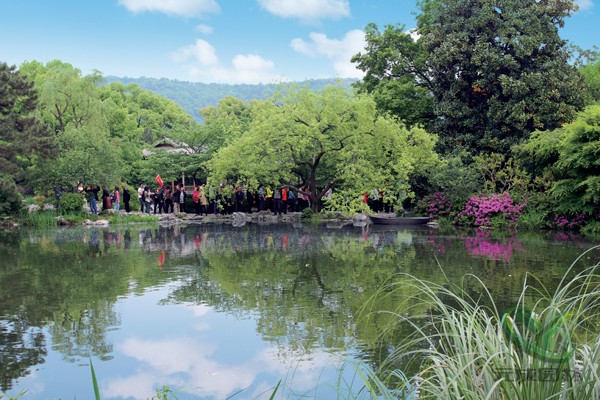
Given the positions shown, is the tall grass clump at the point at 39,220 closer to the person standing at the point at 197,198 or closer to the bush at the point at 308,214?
the person standing at the point at 197,198

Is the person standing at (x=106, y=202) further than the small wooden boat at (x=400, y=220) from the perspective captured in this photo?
Yes

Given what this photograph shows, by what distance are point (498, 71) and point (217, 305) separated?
20.0 m

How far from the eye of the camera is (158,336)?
275 inches

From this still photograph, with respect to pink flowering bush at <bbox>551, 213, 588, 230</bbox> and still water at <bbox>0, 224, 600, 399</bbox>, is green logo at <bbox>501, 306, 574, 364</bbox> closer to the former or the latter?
still water at <bbox>0, 224, 600, 399</bbox>

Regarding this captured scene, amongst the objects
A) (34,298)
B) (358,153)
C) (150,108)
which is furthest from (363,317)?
(150,108)

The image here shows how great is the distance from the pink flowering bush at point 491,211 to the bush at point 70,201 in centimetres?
1461

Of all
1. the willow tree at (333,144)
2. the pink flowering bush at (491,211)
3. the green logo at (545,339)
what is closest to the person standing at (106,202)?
the willow tree at (333,144)

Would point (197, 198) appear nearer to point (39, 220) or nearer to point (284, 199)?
point (284, 199)

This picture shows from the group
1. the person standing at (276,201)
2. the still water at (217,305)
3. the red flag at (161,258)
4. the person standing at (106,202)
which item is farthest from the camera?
the person standing at (276,201)

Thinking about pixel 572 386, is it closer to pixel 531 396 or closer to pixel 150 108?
pixel 531 396

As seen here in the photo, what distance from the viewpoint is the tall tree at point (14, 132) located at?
67.3ft

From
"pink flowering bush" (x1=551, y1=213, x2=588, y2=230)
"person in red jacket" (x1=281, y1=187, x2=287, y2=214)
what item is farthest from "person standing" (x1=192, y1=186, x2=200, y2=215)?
"pink flowering bush" (x1=551, y1=213, x2=588, y2=230)

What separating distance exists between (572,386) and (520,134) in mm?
23490

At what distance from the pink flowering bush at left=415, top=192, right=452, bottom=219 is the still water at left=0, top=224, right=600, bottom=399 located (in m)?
6.44
